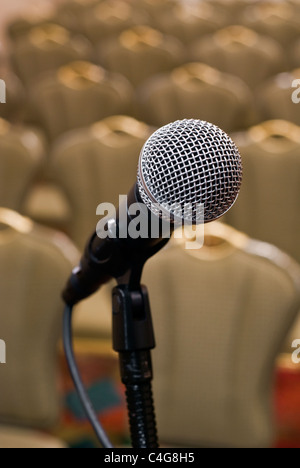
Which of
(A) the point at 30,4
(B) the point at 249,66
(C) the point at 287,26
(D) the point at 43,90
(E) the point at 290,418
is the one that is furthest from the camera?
(A) the point at 30,4

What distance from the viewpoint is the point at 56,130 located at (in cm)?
259

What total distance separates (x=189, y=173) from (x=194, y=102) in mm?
2200

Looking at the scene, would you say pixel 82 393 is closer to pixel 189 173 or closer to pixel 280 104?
pixel 189 173

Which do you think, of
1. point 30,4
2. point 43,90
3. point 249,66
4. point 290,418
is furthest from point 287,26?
point 290,418

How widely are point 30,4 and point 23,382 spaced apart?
4.82m

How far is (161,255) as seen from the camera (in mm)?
1197

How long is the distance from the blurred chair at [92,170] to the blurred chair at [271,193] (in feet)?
1.01

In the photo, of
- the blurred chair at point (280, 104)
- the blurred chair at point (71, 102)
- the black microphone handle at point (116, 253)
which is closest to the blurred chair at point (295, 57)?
the blurred chair at point (280, 104)

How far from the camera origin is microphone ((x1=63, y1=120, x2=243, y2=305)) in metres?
0.38

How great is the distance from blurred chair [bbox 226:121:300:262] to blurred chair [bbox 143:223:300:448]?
59 centimetres

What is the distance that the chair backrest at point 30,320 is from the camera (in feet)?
4.03

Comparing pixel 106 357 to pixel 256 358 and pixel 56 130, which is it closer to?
pixel 256 358
